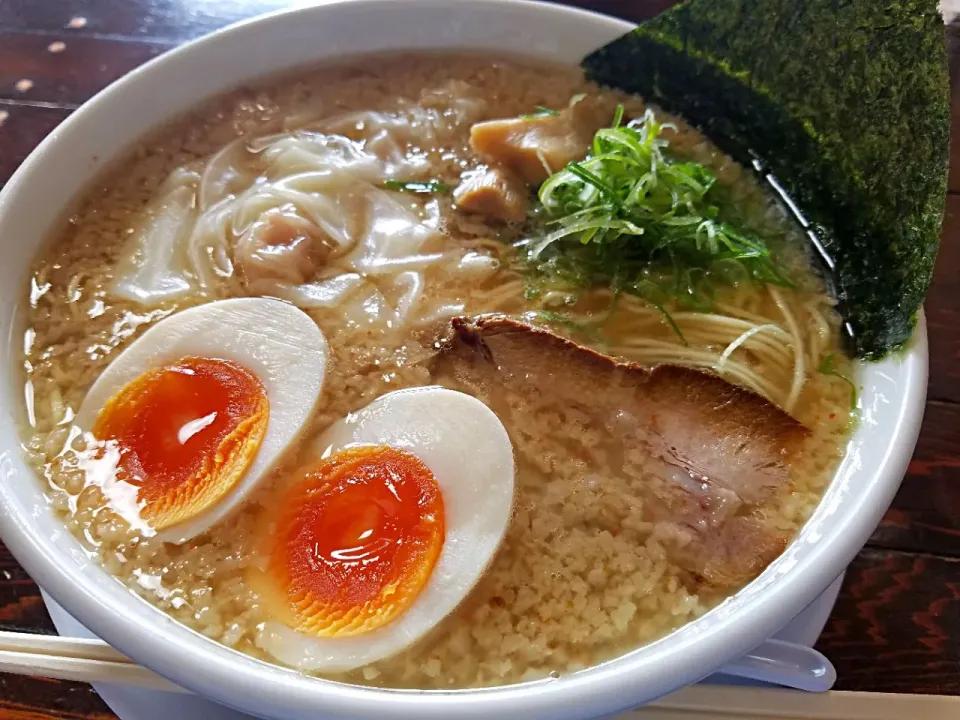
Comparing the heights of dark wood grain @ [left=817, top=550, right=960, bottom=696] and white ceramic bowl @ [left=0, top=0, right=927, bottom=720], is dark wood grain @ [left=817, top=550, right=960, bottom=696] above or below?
below

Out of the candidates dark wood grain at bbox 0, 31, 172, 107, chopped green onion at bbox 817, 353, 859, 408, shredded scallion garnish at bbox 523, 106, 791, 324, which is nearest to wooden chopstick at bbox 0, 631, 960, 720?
chopped green onion at bbox 817, 353, 859, 408

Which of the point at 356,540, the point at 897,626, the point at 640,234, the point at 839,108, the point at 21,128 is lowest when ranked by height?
the point at 897,626

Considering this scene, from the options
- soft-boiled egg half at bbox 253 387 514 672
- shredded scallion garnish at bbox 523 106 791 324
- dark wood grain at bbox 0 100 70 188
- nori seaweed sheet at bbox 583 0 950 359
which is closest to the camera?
soft-boiled egg half at bbox 253 387 514 672

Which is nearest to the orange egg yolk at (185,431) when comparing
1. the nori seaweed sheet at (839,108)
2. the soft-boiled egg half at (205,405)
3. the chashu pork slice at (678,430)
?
the soft-boiled egg half at (205,405)

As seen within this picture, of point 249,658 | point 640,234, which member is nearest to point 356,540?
point 249,658

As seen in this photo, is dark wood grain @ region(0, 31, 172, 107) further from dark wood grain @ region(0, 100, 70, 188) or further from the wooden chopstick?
the wooden chopstick

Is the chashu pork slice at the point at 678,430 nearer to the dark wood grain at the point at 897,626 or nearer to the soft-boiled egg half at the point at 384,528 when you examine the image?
the soft-boiled egg half at the point at 384,528

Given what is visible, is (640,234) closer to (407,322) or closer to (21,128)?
(407,322)
